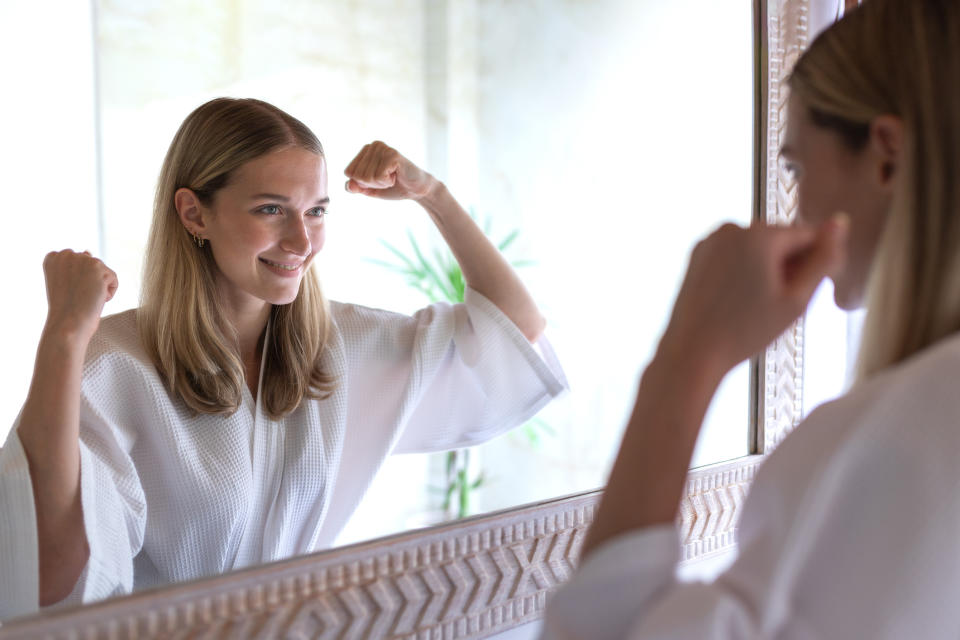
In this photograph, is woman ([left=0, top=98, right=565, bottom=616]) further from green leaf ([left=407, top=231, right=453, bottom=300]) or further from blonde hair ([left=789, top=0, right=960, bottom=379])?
blonde hair ([left=789, top=0, right=960, bottom=379])

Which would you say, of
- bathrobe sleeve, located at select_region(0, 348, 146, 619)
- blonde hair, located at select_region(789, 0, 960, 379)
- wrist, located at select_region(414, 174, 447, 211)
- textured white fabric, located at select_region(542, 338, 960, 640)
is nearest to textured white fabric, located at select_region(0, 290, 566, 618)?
bathrobe sleeve, located at select_region(0, 348, 146, 619)

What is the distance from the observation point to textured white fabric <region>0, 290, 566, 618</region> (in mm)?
541

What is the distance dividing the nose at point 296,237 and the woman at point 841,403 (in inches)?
17.0

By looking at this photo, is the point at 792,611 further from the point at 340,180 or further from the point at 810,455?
the point at 340,180

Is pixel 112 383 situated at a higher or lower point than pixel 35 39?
lower

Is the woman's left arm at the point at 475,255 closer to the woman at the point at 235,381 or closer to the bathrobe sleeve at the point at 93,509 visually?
the woman at the point at 235,381

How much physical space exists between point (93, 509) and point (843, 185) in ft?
1.80

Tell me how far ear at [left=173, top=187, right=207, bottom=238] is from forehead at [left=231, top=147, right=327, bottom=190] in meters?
0.04

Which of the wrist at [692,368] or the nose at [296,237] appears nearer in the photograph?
the wrist at [692,368]

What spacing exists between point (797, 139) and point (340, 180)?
0.44 metres

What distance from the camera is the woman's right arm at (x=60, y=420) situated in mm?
499

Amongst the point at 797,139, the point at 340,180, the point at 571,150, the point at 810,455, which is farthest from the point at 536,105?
the point at 810,455

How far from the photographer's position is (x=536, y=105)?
994mm

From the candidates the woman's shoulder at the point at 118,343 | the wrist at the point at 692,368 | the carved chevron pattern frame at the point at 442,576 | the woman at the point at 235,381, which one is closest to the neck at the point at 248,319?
the woman at the point at 235,381
